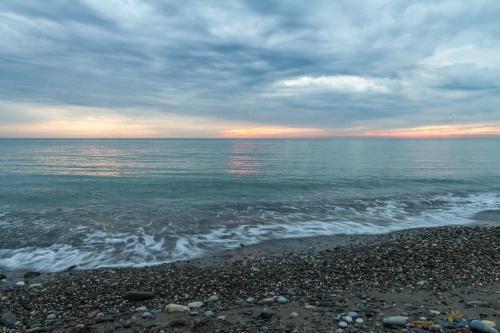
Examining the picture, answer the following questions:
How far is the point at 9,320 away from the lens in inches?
245

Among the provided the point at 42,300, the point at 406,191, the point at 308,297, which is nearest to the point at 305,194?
the point at 406,191

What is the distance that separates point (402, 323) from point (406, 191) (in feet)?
75.8

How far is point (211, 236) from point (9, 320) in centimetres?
806

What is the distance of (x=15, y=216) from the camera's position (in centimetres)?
1691

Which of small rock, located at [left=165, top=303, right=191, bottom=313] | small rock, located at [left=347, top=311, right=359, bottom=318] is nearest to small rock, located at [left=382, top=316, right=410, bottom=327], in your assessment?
small rock, located at [left=347, top=311, right=359, bottom=318]

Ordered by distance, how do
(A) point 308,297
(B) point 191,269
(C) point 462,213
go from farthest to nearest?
(C) point 462,213, (B) point 191,269, (A) point 308,297

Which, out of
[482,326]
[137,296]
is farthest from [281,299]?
[482,326]

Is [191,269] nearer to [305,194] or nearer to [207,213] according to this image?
[207,213]

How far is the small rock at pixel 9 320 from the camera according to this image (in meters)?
6.15

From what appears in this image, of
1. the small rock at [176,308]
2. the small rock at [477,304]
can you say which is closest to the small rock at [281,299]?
the small rock at [176,308]

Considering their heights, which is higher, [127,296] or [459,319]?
[459,319]

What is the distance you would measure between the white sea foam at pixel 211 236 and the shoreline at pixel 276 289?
1129 millimetres

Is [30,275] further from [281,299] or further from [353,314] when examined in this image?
[353,314]

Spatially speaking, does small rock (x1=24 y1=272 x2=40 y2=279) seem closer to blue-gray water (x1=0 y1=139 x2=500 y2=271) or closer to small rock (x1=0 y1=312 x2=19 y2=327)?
blue-gray water (x1=0 y1=139 x2=500 y2=271)
